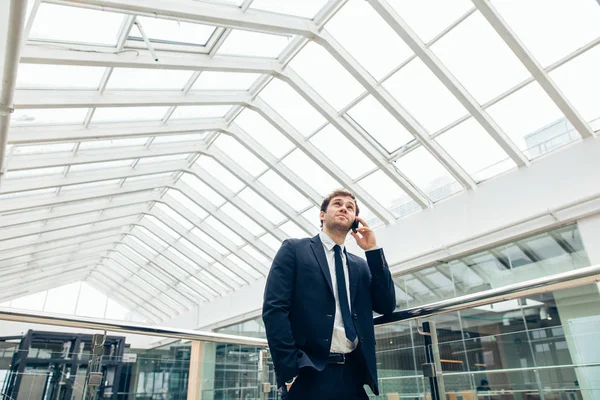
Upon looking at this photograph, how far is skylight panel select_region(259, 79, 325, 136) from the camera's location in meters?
8.33

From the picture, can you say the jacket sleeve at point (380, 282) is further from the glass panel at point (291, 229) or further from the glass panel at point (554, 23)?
the glass panel at point (291, 229)

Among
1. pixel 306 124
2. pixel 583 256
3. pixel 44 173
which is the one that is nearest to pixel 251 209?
pixel 306 124

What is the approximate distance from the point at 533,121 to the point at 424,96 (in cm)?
175

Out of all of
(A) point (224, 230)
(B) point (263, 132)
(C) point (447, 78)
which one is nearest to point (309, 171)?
(B) point (263, 132)

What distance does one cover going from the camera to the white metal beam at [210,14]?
5.09 metres

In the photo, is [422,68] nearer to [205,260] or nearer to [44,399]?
[44,399]

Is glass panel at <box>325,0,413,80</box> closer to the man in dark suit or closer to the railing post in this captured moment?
the man in dark suit

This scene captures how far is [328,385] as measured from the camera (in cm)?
154

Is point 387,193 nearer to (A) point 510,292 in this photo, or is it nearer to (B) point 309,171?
(B) point 309,171

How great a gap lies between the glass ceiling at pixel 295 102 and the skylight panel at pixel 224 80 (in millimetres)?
34

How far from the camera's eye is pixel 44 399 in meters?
2.41

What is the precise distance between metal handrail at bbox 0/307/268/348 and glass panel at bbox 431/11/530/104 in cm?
521

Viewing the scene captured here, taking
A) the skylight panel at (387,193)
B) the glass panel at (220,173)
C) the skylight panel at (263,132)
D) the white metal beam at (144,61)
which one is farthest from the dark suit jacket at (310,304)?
the glass panel at (220,173)

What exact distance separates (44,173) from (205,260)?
690 centimetres
